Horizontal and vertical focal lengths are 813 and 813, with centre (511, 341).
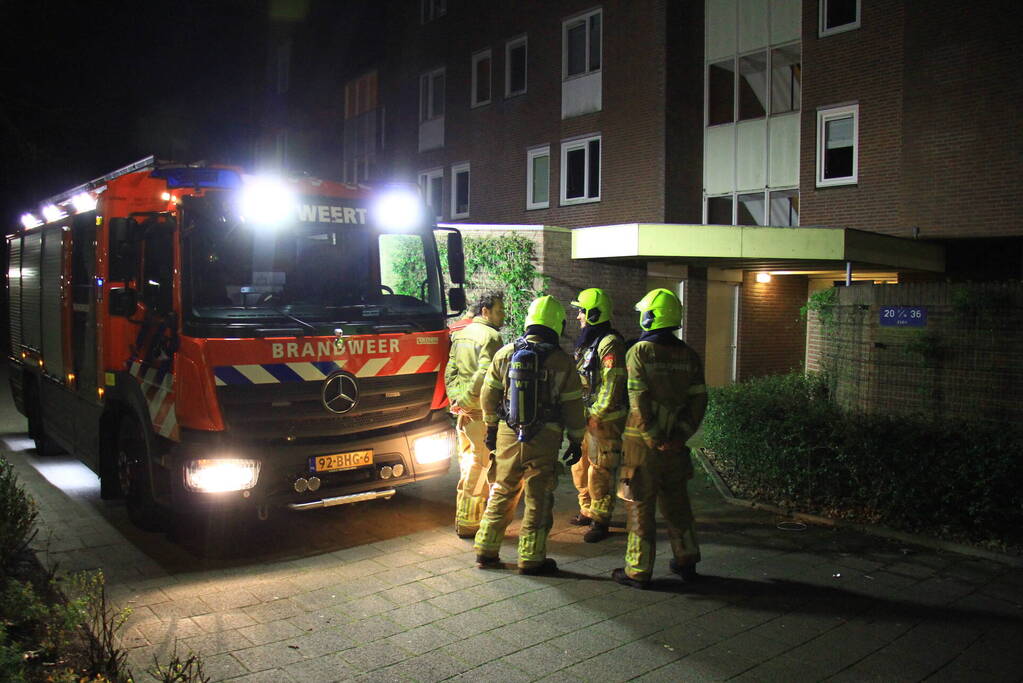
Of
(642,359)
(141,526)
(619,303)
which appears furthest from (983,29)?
(141,526)

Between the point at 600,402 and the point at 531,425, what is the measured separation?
959 mm

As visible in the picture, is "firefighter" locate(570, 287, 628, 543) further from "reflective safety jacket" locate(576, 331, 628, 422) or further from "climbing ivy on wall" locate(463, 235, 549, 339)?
"climbing ivy on wall" locate(463, 235, 549, 339)

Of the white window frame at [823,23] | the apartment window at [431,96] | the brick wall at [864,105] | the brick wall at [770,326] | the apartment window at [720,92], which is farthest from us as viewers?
the apartment window at [431,96]

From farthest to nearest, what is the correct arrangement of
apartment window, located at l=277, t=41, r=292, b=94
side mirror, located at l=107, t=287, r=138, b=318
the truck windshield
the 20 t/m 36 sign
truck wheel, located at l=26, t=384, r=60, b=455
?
apartment window, located at l=277, t=41, r=292, b=94 < truck wheel, located at l=26, t=384, r=60, b=455 < the 20 t/m 36 sign < side mirror, located at l=107, t=287, r=138, b=318 < the truck windshield

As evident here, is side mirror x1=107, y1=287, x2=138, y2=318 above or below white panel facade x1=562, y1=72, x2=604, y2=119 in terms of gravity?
below

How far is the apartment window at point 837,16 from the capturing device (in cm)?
1541

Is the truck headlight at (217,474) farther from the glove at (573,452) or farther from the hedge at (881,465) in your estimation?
the hedge at (881,465)

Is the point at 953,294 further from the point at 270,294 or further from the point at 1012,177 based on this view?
the point at 1012,177

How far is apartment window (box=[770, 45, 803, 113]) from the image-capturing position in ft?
55.3

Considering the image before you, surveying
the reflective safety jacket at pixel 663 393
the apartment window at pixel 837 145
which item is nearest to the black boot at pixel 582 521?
the reflective safety jacket at pixel 663 393

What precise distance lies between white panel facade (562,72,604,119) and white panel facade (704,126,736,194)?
2.68 meters

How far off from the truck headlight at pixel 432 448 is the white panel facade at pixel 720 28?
13744mm

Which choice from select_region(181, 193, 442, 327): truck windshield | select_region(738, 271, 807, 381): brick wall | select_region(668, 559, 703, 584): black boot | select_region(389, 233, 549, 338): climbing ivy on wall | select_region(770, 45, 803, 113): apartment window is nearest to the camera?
select_region(668, 559, 703, 584): black boot

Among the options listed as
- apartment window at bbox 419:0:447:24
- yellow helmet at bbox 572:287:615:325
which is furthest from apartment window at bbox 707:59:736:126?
yellow helmet at bbox 572:287:615:325
